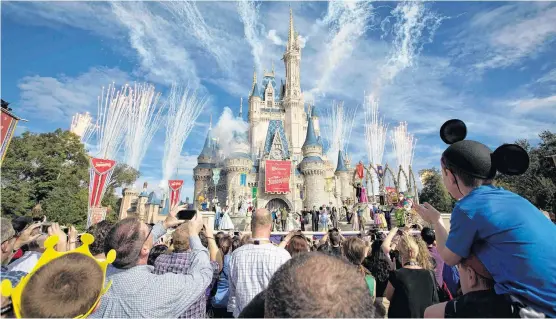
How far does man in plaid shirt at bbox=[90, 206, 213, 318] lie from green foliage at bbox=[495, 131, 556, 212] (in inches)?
1196

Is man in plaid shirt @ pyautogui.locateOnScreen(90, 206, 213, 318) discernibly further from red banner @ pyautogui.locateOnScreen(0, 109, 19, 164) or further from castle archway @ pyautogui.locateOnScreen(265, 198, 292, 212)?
castle archway @ pyautogui.locateOnScreen(265, 198, 292, 212)

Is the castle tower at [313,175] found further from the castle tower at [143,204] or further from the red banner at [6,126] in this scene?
the red banner at [6,126]

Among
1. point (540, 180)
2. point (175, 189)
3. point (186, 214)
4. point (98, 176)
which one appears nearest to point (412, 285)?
point (186, 214)

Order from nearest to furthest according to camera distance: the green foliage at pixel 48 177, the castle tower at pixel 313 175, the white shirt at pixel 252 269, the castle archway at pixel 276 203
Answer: the white shirt at pixel 252 269, the green foliage at pixel 48 177, the castle tower at pixel 313 175, the castle archway at pixel 276 203

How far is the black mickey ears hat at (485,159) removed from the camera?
72.7 inches

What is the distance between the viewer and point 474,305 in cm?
166

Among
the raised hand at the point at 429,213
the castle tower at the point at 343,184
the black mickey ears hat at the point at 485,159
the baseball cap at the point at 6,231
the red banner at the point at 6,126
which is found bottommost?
the baseball cap at the point at 6,231

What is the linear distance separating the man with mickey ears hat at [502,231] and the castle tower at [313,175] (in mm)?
40505

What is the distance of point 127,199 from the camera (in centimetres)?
4200

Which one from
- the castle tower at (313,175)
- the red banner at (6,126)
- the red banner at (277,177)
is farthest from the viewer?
the castle tower at (313,175)

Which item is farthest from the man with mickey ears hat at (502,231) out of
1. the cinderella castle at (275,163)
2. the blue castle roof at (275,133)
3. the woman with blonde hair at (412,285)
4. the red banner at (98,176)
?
the blue castle roof at (275,133)

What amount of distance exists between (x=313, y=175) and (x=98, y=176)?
110ft

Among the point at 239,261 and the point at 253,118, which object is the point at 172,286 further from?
the point at 253,118

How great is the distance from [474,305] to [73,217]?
31.5 metres
